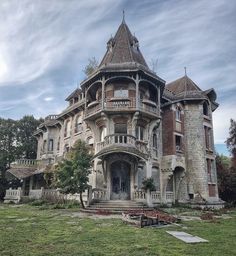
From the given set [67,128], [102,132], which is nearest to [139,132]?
[102,132]

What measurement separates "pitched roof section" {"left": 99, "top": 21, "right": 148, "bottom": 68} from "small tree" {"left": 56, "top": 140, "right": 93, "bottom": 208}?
9147 mm

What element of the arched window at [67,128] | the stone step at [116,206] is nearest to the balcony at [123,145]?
the stone step at [116,206]

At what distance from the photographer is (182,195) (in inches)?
972

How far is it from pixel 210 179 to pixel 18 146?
27.7 meters

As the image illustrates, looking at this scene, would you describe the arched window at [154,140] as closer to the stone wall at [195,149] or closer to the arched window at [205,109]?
the stone wall at [195,149]

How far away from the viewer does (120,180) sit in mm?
21391

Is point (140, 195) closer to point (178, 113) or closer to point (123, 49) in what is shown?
point (178, 113)

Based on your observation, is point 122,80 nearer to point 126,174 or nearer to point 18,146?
point 126,174

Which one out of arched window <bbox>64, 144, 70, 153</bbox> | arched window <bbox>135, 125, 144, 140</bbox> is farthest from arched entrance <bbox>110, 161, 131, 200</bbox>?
arched window <bbox>64, 144, 70, 153</bbox>

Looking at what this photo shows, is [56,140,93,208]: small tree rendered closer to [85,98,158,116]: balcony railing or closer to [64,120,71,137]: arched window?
[85,98,158,116]: balcony railing

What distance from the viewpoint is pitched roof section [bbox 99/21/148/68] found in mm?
24125

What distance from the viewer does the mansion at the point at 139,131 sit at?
68.8ft

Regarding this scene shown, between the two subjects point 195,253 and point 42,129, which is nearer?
point 195,253

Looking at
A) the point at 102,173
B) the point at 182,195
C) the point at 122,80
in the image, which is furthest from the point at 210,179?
the point at 122,80
